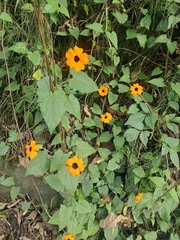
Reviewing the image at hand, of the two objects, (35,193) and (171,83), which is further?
(35,193)

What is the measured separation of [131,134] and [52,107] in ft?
1.89

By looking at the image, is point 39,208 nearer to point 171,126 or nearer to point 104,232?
point 104,232

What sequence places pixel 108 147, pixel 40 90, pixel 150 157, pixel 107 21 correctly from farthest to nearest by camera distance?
1. pixel 108 147
2. pixel 150 157
3. pixel 107 21
4. pixel 40 90

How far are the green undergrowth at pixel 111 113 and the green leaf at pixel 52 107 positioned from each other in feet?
1.27

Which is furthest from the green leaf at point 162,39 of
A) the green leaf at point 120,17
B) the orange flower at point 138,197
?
the orange flower at point 138,197

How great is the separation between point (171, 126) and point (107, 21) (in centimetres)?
52

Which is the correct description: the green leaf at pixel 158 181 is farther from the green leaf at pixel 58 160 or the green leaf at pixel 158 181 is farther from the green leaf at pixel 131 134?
the green leaf at pixel 58 160

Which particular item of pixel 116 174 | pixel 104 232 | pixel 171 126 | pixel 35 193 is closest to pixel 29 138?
pixel 35 193

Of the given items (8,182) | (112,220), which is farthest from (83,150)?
(8,182)

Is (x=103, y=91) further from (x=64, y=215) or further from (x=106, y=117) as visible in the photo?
(x=64, y=215)

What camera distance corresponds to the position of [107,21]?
4.06 feet

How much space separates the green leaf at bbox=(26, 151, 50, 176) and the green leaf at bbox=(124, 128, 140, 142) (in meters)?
0.38

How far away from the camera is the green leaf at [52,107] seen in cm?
82

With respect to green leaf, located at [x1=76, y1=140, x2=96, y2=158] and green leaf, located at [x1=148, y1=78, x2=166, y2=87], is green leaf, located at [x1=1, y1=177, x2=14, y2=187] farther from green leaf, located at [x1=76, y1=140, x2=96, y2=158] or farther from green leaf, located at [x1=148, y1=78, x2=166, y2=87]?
green leaf, located at [x1=148, y1=78, x2=166, y2=87]
